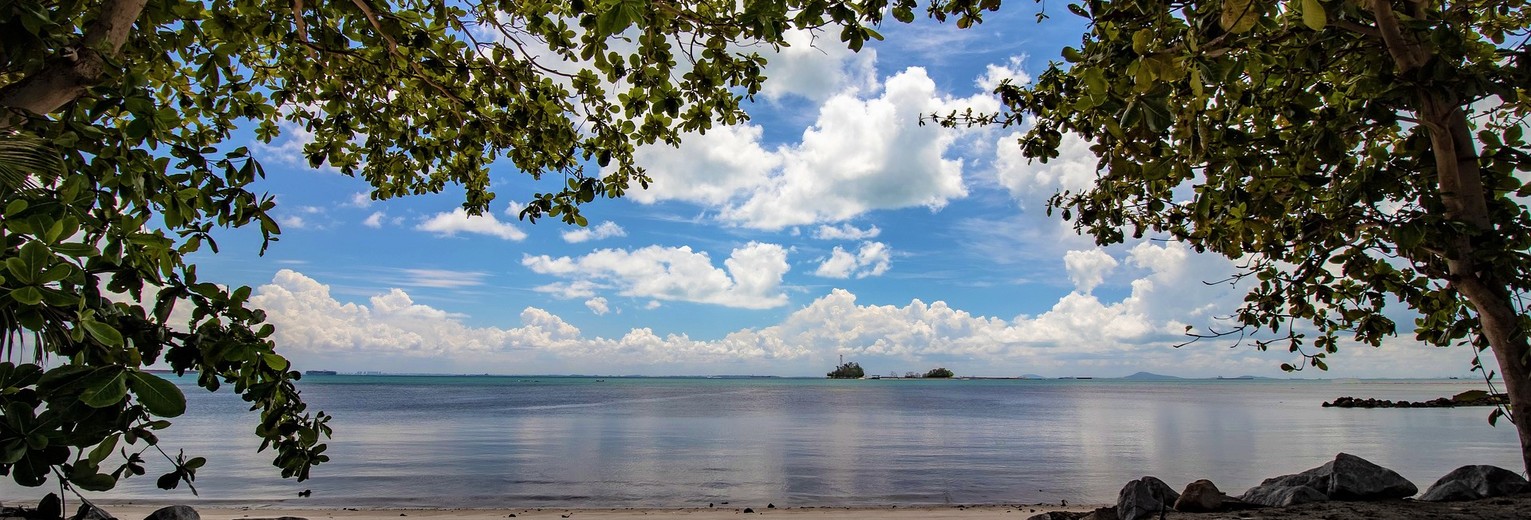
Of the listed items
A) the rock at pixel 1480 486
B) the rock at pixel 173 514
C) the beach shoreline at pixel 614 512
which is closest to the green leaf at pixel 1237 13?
the rock at pixel 1480 486

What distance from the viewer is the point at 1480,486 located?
581 centimetres

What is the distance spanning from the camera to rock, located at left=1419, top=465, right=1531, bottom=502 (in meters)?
5.64

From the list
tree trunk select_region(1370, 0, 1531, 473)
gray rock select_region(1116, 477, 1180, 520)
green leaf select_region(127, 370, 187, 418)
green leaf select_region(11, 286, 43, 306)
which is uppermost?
tree trunk select_region(1370, 0, 1531, 473)

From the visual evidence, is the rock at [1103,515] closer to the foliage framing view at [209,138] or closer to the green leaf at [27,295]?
the foliage framing view at [209,138]

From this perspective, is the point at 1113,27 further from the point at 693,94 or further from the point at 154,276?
the point at 154,276

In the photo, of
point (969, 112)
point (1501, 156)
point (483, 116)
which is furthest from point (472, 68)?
point (1501, 156)

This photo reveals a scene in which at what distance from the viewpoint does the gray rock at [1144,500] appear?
585 centimetres

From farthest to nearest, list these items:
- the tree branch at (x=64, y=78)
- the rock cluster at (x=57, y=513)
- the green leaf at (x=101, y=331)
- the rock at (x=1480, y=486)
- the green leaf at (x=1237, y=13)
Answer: the rock at (x=1480, y=486) → the rock cluster at (x=57, y=513) → the tree branch at (x=64, y=78) → the green leaf at (x=1237, y=13) → the green leaf at (x=101, y=331)

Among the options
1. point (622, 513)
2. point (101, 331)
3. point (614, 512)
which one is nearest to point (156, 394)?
point (101, 331)

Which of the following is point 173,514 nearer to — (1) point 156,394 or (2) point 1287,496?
(1) point 156,394

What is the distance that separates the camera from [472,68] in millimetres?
5621

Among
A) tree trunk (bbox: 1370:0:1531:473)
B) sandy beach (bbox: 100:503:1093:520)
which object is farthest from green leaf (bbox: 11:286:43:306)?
sandy beach (bbox: 100:503:1093:520)

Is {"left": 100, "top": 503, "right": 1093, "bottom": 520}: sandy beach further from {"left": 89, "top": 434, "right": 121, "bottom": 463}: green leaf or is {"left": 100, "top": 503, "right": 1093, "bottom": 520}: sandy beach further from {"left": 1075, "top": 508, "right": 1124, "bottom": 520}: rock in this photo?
{"left": 89, "top": 434, "right": 121, "bottom": 463}: green leaf

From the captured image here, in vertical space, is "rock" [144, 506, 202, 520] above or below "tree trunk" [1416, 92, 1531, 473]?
below
